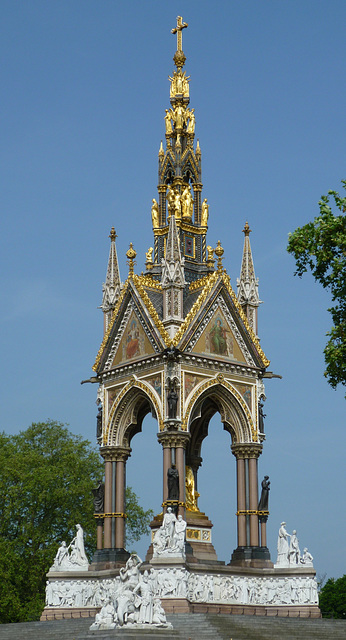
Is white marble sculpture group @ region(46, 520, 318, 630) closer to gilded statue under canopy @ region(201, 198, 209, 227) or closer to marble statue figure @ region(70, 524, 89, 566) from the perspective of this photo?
marble statue figure @ region(70, 524, 89, 566)

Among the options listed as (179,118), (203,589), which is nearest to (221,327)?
(179,118)

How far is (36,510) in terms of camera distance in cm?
5175

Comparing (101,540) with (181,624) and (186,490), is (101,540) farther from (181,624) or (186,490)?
(181,624)

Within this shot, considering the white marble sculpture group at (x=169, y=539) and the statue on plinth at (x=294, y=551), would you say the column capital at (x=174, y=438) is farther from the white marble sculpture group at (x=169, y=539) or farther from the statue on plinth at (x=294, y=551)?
the statue on plinth at (x=294, y=551)

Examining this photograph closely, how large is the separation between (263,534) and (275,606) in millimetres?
2515

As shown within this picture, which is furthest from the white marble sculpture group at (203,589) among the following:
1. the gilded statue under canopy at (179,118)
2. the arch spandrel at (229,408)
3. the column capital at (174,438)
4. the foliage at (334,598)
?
the foliage at (334,598)

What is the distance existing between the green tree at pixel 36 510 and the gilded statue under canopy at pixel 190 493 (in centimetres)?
1300

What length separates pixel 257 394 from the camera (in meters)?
39.3

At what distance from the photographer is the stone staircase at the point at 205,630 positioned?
29172 mm

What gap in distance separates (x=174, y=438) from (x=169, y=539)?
3593 mm

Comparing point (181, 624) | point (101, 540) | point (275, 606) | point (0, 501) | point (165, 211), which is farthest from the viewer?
point (0, 501)

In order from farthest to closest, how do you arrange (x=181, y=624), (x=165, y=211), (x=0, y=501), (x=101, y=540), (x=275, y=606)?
(x=0, y=501), (x=165, y=211), (x=101, y=540), (x=275, y=606), (x=181, y=624)

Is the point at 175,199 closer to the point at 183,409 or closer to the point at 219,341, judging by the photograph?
the point at 219,341


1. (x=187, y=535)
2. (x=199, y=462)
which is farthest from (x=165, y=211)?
(x=187, y=535)
